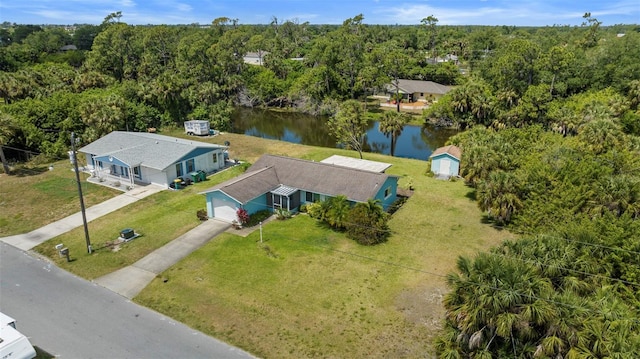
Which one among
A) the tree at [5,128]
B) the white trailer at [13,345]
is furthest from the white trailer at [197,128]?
the white trailer at [13,345]

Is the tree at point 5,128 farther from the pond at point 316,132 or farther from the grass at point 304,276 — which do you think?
the pond at point 316,132

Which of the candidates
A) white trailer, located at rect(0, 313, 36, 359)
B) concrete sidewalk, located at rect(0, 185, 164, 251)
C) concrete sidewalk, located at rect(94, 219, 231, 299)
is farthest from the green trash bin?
white trailer, located at rect(0, 313, 36, 359)

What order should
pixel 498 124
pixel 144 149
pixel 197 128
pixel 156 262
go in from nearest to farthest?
pixel 156 262
pixel 144 149
pixel 197 128
pixel 498 124

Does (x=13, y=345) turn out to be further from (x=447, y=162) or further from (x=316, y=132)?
(x=316, y=132)

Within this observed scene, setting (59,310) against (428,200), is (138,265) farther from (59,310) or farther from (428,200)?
(428,200)

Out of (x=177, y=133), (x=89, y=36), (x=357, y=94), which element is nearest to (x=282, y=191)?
(x=177, y=133)

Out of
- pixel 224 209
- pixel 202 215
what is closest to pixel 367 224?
pixel 224 209
